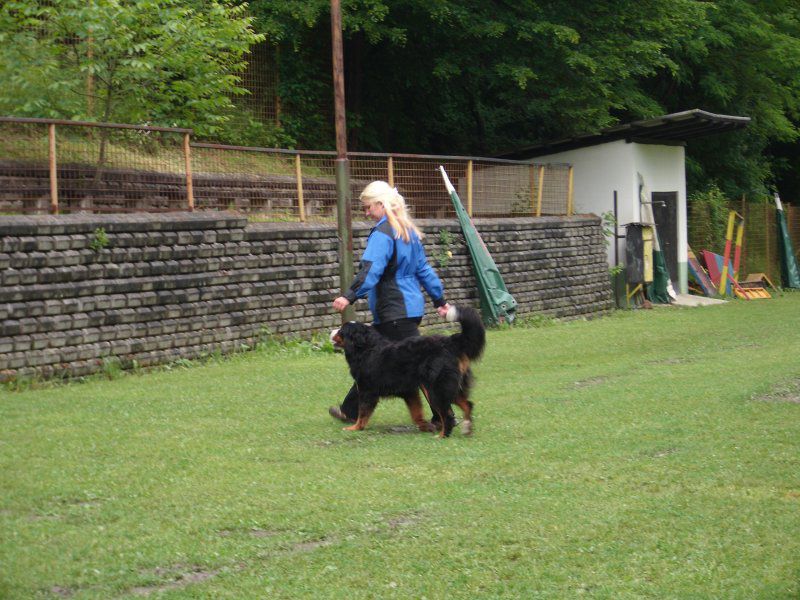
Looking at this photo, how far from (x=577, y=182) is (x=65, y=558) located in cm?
2083

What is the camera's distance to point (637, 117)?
29.0 metres

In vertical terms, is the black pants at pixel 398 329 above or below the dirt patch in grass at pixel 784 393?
above

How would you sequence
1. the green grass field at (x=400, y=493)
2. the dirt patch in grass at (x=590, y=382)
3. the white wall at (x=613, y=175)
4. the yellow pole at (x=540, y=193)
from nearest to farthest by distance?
the green grass field at (x=400, y=493) → the dirt patch in grass at (x=590, y=382) → the yellow pole at (x=540, y=193) → the white wall at (x=613, y=175)

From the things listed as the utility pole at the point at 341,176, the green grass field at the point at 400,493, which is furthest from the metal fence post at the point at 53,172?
the utility pole at the point at 341,176

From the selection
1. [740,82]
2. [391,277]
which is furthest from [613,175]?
[391,277]

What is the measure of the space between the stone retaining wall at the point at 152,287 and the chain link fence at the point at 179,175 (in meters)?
0.36

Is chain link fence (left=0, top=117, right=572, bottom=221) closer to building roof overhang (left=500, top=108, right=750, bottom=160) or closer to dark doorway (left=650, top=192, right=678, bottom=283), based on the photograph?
building roof overhang (left=500, top=108, right=750, bottom=160)

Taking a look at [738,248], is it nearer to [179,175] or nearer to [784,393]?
[179,175]

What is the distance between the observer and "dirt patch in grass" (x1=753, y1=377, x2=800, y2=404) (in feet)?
33.2

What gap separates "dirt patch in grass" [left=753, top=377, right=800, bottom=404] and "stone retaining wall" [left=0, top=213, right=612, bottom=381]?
7.16 m

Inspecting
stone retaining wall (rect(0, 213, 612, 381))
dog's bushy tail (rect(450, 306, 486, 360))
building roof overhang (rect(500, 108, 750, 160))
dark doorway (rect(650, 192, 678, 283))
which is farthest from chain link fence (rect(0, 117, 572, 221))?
dark doorway (rect(650, 192, 678, 283))

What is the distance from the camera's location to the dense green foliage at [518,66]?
2405cm

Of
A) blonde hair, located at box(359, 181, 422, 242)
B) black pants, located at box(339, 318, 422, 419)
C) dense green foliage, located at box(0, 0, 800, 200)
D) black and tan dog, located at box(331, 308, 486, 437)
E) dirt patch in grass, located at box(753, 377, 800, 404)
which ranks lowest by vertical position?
dirt patch in grass, located at box(753, 377, 800, 404)

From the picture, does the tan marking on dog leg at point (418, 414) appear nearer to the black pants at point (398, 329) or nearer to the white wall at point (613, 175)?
the black pants at point (398, 329)
